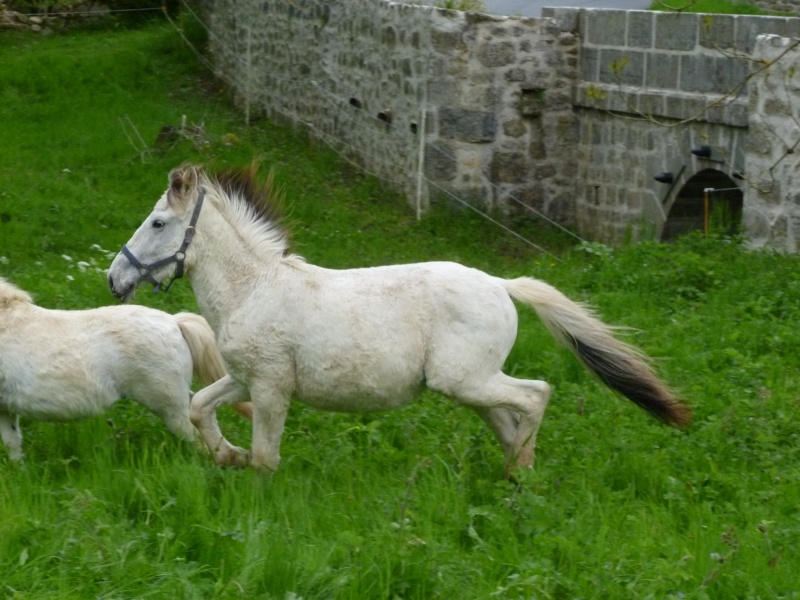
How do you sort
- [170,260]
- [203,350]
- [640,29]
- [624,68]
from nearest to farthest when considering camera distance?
1. [170,260]
2. [203,350]
3. [640,29]
4. [624,68]

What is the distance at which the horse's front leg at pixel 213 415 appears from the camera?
6.35 meters

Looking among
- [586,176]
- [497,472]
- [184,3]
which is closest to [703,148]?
[586,176]

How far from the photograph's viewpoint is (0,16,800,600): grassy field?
4.86 meters

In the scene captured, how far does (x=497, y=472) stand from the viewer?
654 cm

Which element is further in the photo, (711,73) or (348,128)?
(348,128)

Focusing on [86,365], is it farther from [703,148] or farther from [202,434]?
[703,148]

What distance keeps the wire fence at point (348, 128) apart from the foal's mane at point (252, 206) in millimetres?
6629

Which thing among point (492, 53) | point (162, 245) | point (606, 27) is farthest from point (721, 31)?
point (162, 245)

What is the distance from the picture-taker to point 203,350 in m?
6.91

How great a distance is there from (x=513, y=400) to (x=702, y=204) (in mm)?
8165

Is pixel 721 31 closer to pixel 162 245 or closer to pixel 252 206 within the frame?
pixel 252 206

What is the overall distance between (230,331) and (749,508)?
2758mm

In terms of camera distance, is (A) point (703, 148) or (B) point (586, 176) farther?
(B) point (586, 176)

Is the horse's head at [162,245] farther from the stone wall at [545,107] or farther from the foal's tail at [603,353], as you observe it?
the stone wall at [545,107]
